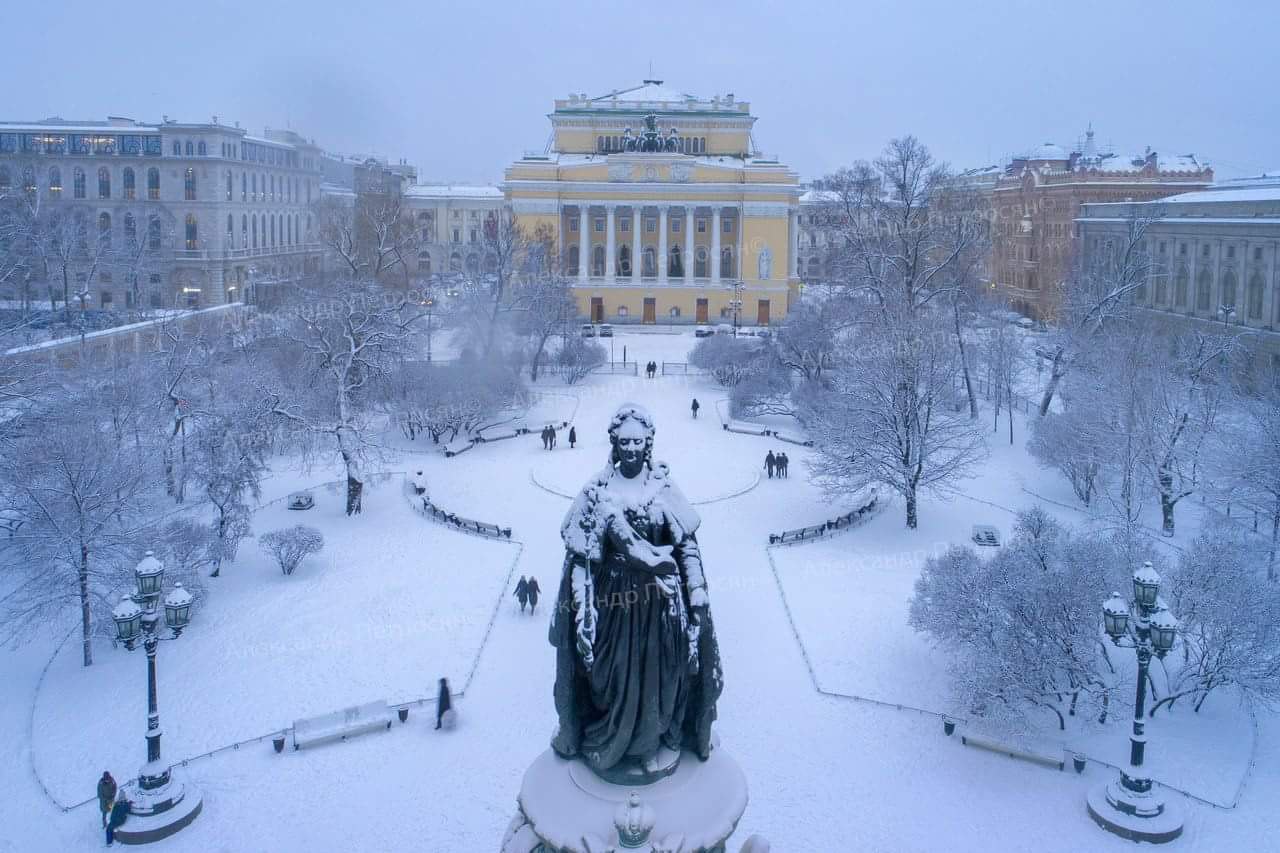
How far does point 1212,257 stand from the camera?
4278cm

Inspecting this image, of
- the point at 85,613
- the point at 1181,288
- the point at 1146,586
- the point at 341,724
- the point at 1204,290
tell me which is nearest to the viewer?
the point at 1146,586

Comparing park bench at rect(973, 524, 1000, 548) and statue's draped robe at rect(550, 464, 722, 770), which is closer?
statue's draped robe at rect(550, 464, 722, 770)

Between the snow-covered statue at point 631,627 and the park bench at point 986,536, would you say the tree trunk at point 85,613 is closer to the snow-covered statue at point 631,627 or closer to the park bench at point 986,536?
the snow-covered statue at point 631,627

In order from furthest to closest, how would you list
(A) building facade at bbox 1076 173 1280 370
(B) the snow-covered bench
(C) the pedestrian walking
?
(A) building facade at bbox 1076 173 1280 370 < (B) the snow-covered bench < (C) the pedestrian walking

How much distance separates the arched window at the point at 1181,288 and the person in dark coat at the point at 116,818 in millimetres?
44739

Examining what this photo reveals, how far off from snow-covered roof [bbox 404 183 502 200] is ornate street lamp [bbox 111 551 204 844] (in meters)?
81.0

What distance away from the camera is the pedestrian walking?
1178cm

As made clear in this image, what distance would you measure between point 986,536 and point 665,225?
4039 cm

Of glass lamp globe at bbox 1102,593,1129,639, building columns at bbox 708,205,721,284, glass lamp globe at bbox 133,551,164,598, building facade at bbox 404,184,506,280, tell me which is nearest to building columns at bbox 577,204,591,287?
building columns at bbox 708,205,721,284

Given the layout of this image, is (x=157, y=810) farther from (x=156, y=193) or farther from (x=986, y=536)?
(x=156, y=193)

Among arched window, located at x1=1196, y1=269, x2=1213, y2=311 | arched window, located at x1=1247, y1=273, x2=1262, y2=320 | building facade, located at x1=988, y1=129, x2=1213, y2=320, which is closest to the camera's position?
arched window, located at x1=1247, y1=273, x2=1262, y2=320

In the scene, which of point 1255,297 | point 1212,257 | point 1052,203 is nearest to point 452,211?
point 1052,203

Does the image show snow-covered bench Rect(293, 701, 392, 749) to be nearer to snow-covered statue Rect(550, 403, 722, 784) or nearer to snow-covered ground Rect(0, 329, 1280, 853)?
snow-covered ground Rect(0, 329, 1280, 853)

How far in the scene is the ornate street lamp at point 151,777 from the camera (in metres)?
11.6
